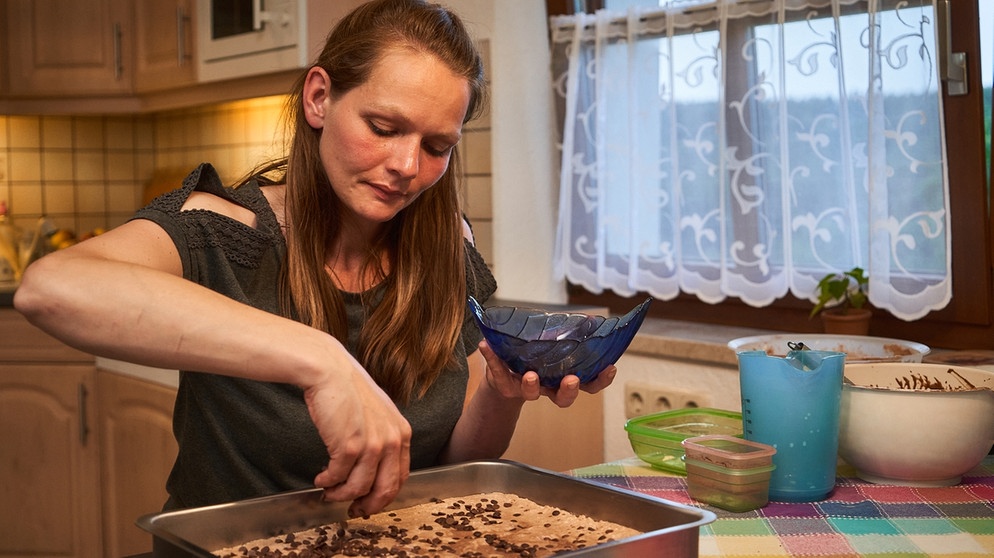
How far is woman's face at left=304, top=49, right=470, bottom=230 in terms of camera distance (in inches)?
47.1

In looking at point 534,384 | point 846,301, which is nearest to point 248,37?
point 846,301

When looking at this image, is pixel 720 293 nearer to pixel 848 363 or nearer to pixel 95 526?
pixel 848 363

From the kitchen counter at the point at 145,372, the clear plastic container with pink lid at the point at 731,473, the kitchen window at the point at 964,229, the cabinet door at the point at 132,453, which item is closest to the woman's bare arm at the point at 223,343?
the clear plastic container with pink lid at the point at 731,473

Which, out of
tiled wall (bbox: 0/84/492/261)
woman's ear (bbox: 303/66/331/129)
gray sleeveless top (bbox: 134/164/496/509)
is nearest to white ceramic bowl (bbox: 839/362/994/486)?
gray sleeveless top (bbox: 134/164/496/509)

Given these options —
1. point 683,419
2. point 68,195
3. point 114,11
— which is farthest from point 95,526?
point 683,419

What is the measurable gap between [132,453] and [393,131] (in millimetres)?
1761

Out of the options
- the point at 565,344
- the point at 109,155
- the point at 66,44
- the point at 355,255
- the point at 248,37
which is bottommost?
the point at 565,344

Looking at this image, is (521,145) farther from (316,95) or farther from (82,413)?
(82,413)

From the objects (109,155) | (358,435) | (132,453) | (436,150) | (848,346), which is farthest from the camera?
(109,155)

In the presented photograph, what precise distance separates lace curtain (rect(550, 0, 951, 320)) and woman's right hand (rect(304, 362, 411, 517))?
1299mm

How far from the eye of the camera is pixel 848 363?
1.39 metres

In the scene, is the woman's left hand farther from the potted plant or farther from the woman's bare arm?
the potted plant

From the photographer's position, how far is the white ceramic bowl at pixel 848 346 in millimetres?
1427

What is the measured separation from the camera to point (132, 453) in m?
2.62
